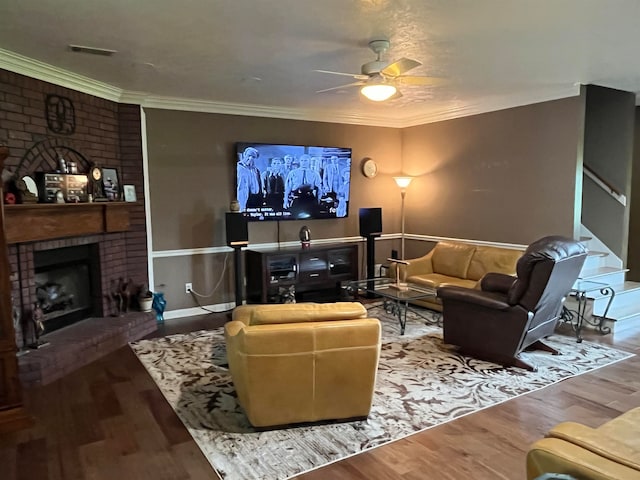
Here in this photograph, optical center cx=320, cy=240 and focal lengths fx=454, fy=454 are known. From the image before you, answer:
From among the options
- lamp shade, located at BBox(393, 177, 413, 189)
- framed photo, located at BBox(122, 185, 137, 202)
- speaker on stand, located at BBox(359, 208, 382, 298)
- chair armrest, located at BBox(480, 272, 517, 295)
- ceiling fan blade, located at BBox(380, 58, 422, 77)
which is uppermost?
ceiling fan blade, located at BBox(380, 58, 422, 77)

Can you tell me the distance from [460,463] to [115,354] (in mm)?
3281

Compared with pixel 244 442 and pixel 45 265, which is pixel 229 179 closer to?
pixel 45 265

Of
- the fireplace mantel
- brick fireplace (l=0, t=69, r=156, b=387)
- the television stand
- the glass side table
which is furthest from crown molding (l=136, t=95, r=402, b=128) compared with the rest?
the glass side table

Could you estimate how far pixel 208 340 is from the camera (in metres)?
4.71

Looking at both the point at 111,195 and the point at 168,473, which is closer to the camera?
the point at 168,473

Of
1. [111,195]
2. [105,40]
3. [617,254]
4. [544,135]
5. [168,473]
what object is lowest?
[168,473]

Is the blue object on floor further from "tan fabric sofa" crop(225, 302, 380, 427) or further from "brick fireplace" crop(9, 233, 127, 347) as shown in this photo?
"tan fabric sofa" crop(225, 302, 380, 427)

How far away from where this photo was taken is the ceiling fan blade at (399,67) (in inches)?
127

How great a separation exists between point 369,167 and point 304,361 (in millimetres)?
4675

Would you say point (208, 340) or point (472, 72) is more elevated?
point (472, 72)

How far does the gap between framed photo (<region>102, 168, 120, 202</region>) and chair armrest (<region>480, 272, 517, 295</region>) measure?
12.9ft

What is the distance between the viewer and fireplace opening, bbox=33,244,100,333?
14.0ft

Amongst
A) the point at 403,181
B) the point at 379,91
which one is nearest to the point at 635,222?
the point at 403,181

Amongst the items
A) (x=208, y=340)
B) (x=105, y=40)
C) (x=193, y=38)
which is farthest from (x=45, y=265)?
(x=193, y=38)
